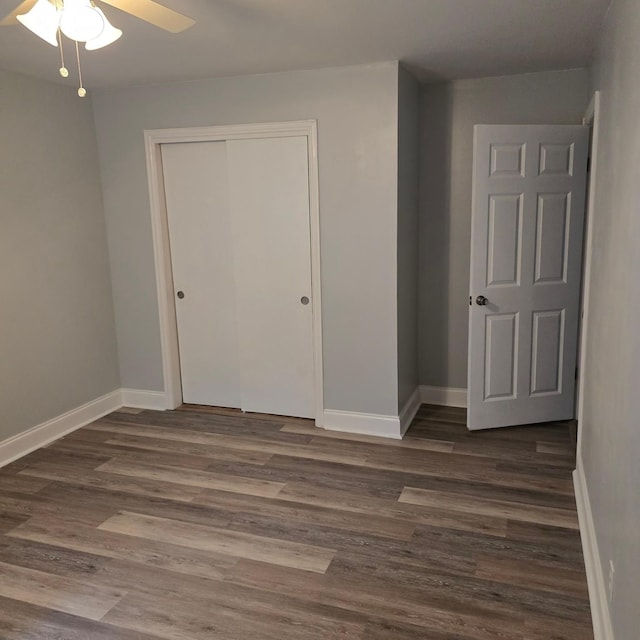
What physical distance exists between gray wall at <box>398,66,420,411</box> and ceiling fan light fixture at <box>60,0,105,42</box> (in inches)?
84.3

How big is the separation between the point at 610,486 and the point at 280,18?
7.81 feet

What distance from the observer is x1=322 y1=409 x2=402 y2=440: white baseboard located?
394 centimetres

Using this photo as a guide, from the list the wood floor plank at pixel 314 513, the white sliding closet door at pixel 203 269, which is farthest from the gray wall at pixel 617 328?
the white sliding closet door at pixel 203 269

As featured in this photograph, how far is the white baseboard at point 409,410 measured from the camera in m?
4.01

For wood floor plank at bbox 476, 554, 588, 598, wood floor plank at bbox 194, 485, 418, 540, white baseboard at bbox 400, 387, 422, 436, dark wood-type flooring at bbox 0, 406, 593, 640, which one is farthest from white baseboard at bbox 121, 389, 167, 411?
wood floor plank at bbox 476, 554, 588, 598

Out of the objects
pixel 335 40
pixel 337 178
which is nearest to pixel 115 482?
pixel 337 178

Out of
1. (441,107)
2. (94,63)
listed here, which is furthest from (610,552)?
(94,63)

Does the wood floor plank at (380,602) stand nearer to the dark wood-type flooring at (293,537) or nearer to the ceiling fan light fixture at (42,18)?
the dark wood-type flooring at (293,537)

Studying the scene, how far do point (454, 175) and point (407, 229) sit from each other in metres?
0.62

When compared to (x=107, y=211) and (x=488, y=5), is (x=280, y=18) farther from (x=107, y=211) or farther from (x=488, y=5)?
(x=107, y=211)

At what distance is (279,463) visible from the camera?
361 cm

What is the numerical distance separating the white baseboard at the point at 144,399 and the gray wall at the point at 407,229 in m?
1.89

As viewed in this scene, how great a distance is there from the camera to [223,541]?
9.21 ft

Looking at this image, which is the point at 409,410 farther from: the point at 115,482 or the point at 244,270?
the point at 115,482
